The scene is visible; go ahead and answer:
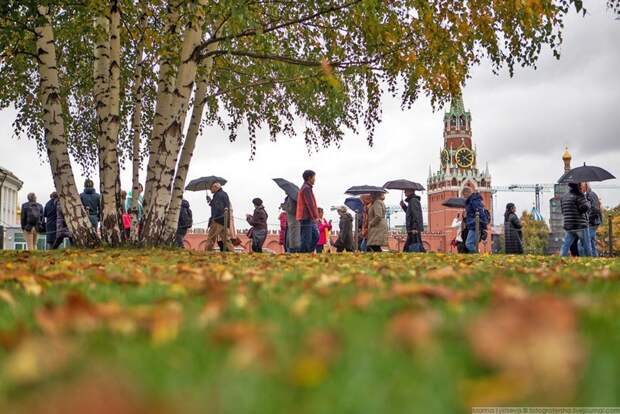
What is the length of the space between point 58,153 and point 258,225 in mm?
5511

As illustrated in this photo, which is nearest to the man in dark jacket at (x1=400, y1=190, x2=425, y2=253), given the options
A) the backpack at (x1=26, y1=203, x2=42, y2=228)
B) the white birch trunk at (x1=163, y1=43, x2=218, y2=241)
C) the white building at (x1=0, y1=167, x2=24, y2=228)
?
the white birch trunk at (x1=163, y1=43, x2=218, y2=241)

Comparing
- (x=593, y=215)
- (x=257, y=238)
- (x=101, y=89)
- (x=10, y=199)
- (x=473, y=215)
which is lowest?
(x=257, y=238)

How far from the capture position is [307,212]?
1359 cm

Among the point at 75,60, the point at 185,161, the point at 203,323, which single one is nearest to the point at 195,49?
the point at 185,161

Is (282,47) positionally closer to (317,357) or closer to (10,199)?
(317,357)

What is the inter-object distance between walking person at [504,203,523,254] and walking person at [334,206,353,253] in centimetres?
375

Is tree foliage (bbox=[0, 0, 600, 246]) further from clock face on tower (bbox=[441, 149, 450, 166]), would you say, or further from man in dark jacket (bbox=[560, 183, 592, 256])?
clock face on tower (bbox=[441, 149, 450, 166])

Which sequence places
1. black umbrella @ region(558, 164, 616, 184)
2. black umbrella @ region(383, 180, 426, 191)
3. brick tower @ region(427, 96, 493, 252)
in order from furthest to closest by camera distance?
brick tower @ region(427, 96, 493, 252)
black umbrella @ region(383, 180, 426, 191)
black umbrella @ region(558, 164, 616, 184)

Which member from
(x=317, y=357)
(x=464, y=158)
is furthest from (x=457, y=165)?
(x=317, y=357)

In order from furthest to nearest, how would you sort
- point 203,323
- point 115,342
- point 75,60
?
point 75,60, point 203,323, point 115,342

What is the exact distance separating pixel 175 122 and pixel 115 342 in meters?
10.7

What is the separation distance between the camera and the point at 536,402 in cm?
129

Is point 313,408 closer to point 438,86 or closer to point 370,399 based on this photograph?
point 370,399

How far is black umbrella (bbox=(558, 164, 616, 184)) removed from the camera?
15.1 m
